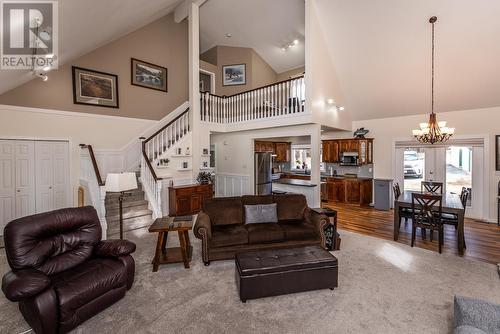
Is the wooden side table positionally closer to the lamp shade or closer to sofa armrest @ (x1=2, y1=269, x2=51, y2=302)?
the lamp shade

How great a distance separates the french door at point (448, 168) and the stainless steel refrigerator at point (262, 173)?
12.9 ft

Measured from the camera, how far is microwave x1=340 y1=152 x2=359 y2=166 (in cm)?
761

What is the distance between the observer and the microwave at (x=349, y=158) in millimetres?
7613

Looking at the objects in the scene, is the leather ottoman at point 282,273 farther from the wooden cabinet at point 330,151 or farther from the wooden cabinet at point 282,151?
the wooden cabinet at point 282,151

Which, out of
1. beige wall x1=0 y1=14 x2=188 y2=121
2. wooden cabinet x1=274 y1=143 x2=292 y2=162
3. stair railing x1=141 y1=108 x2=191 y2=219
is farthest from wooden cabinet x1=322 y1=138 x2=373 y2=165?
beige wall x1=0 y1=14 x2=188 y2=121

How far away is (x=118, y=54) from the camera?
6410 millimetres

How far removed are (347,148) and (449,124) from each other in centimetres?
262

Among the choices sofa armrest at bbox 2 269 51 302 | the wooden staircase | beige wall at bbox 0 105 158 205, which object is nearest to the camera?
sofa armrest at bbox 2 269 51 302

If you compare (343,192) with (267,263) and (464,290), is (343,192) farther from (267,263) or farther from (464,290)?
(267,263)

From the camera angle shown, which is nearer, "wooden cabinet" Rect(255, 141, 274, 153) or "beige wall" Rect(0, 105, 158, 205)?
"beige wall" Rect(0, 105, 158, 205)

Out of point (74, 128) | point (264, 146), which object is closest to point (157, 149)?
point (74, 128)

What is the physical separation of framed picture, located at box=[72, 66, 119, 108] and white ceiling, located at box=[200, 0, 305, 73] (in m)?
3.65

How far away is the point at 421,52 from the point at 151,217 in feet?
22.8

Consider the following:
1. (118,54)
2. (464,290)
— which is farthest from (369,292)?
(118,54)
